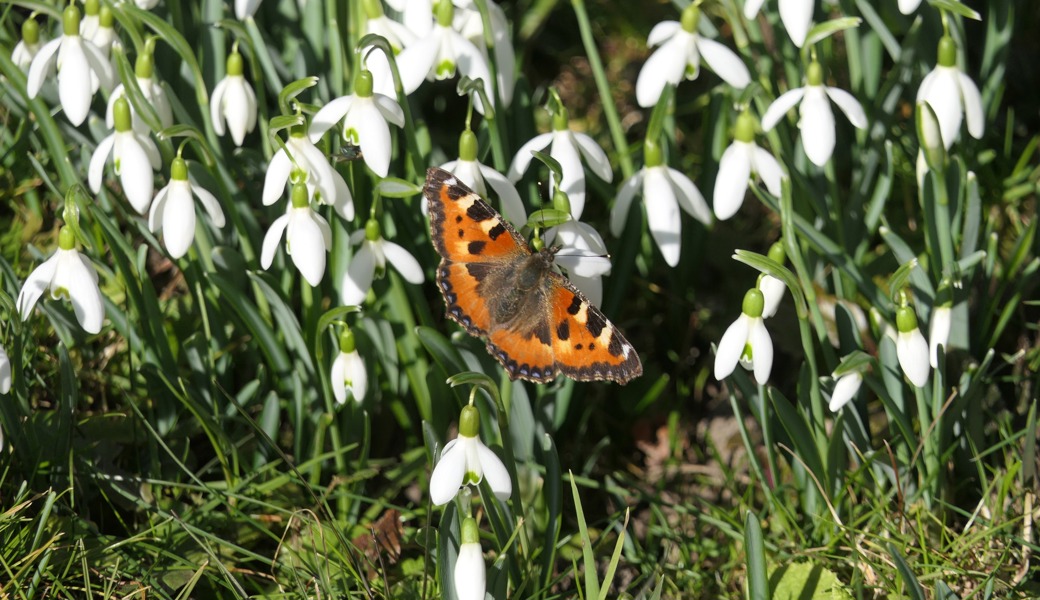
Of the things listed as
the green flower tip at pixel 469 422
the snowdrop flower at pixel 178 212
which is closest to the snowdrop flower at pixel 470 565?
the green flower tip at pixel 469 422

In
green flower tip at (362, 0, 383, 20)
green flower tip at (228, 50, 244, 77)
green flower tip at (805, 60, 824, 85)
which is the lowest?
green flower tip at (805, 60, 824, 85)

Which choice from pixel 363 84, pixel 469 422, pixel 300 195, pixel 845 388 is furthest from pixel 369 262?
pixel 845 388

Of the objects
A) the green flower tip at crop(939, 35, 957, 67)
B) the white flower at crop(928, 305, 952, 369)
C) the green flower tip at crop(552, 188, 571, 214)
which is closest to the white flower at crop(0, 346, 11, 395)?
the green flower tip at crop(552, 188, 571, 214)

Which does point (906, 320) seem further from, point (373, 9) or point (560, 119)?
point (373, 9)

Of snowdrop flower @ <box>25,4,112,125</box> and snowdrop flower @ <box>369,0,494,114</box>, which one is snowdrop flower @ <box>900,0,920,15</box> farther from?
snowdrop flower @ <box>25,4,112,125</box>

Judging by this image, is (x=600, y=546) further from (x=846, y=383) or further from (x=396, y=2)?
(x=396, y=2)
